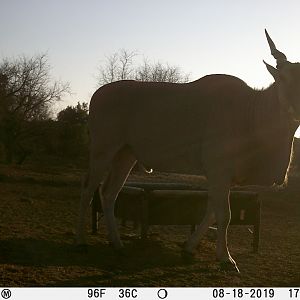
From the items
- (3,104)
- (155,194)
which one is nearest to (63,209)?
(155,194)

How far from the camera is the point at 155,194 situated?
9.93 metres

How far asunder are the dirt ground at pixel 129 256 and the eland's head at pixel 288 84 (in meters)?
2.29

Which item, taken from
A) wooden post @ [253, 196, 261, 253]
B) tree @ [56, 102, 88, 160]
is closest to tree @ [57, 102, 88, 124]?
tree @ [56, 102, 88, 160]

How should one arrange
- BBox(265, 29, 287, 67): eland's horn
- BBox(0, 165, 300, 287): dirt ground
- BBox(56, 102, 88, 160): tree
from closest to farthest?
BBox(0, 165, 300, 287): dirt ground → BBox(265, 29, 287, 67): eland's horn → BBox(56, 102, 88, 160): tree

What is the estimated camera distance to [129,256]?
28.6 ft

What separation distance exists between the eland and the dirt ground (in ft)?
1.59

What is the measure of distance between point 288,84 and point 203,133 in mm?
1556

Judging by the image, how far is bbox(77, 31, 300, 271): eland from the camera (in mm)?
7887

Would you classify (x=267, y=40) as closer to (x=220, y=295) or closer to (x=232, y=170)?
(x=232, y=170)

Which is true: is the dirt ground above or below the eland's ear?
below

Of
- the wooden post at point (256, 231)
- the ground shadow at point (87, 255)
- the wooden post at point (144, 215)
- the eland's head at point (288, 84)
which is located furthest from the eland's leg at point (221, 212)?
the wooden post at point (256, 231)

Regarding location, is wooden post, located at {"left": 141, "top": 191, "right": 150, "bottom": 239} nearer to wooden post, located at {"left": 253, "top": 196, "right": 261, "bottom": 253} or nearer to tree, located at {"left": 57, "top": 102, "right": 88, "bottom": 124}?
wooden post, located at {"left": 253, "top": 196, "right": 261, "bottom": 253}

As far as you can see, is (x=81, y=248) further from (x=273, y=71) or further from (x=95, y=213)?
(x=273, y=71)

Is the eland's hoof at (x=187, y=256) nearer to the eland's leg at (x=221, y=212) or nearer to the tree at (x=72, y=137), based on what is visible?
the eland's leg at (x=221, y=212)
